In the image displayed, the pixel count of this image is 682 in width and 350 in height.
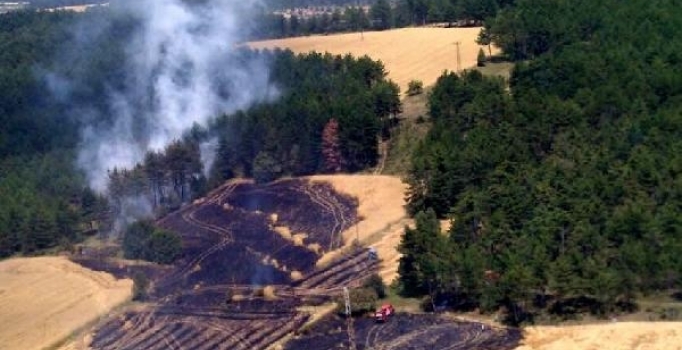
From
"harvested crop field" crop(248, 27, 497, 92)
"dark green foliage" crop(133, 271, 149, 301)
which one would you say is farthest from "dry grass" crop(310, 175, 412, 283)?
"harvested crop field" crop(248, 27, 497, 92)

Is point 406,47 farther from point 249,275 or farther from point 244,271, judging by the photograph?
point 249,275

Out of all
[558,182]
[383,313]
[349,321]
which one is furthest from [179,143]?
[558,182]

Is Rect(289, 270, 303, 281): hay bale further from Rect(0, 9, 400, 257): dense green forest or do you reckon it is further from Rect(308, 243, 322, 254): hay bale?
Rect(0, 9, 400, 257): dense green forest

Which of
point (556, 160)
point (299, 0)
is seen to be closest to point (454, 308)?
point (556, 160)

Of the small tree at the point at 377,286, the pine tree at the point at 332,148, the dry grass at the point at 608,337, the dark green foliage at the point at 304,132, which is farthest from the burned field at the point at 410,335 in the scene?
the dark green foliage at the point at 304,132

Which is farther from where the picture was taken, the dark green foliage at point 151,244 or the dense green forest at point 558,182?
the dark green foliage at point 151,244

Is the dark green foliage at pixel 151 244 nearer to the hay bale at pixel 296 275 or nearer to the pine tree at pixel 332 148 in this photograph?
the hay bale at pixel 296 275
